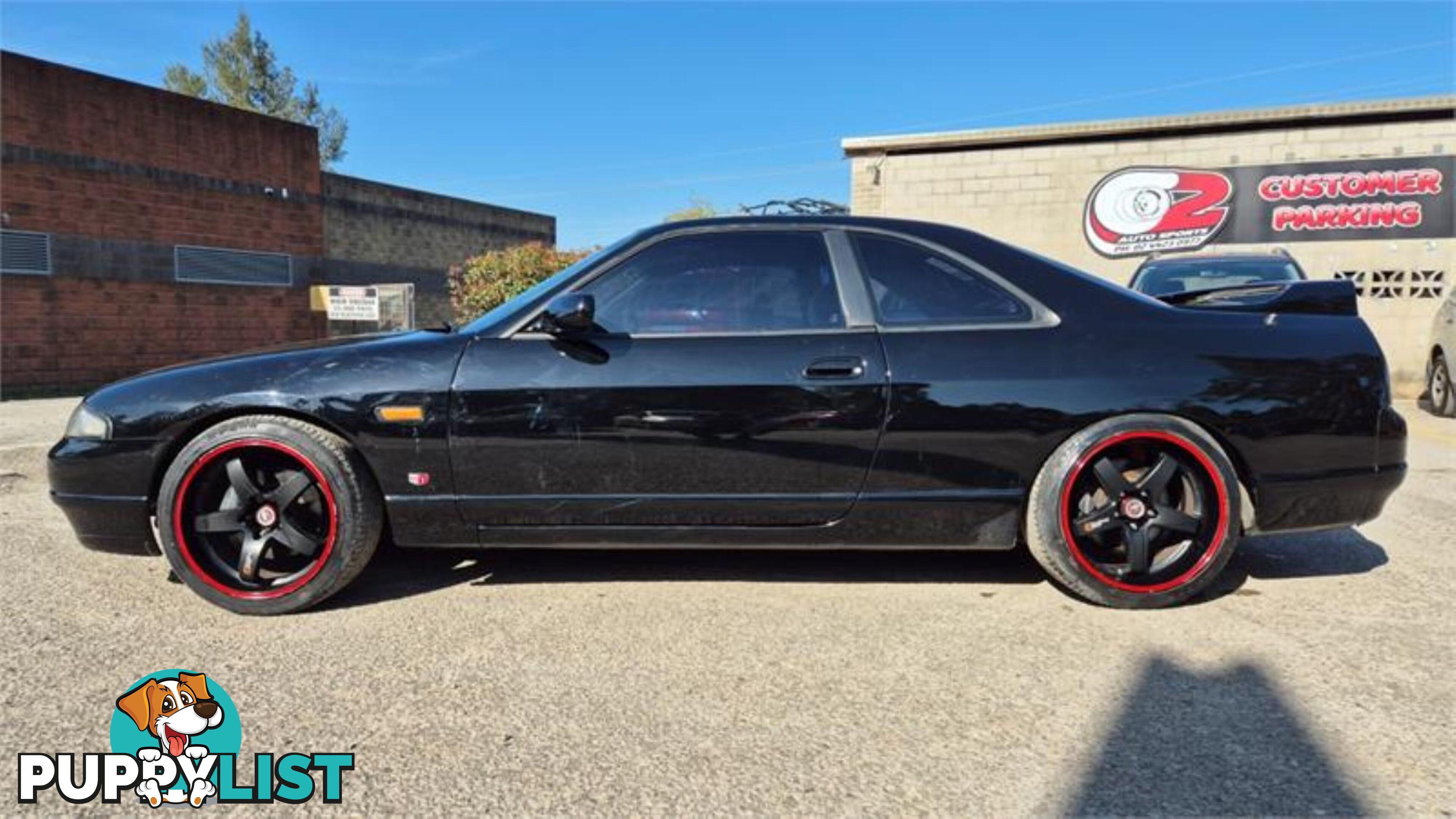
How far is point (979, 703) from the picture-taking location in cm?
225

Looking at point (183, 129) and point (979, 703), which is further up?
point (183, 129)

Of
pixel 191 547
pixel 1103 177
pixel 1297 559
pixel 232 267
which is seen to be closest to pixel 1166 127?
pixel 1103 177

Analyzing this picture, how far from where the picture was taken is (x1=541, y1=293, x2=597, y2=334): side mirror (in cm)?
279

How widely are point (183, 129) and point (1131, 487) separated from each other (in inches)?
614

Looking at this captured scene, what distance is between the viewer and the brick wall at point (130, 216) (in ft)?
37.7

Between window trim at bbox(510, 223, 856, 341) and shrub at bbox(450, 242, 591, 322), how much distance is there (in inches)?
452

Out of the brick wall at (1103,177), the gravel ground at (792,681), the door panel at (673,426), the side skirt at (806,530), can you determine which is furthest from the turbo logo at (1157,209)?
the door panel at (673,426)

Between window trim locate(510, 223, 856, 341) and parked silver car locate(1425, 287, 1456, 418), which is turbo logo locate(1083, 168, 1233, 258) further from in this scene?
window trim locate(510, 223, 856, 341)

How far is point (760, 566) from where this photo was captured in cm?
346

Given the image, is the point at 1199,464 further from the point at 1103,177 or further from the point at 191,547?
the point at 1103,177

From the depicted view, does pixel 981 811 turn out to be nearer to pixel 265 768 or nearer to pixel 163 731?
pixel 265 768

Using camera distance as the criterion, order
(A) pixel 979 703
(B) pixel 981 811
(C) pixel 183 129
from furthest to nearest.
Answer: (C) pixel 183 129
(A) pixel 979 703
(B) pixel 981 811

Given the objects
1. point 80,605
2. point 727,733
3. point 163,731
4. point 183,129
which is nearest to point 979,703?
point 727,733

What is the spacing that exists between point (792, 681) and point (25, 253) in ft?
46.0
